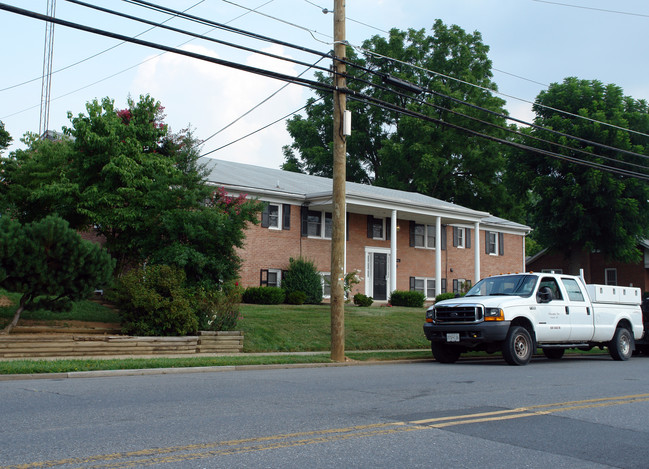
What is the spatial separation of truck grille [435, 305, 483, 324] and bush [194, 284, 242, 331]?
581cm

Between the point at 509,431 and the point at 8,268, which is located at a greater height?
the point at 8,268

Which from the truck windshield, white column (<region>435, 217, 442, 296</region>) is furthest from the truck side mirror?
white column (<region>435, 217, 442, 296</region>)

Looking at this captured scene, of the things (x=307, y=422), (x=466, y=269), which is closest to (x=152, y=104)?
(x=307, y=422)

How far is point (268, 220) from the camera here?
28.9m

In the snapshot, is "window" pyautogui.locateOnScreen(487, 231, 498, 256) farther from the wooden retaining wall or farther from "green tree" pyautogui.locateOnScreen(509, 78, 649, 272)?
the wooden retaining wall

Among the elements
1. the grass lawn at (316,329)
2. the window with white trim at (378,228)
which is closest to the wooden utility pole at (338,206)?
the grass lawn at (316,329)

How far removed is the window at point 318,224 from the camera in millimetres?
30516

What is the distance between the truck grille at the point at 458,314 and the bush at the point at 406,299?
14.7 meters

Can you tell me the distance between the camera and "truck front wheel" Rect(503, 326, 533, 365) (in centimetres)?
1453

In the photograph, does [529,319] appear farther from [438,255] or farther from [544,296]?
[438,255]

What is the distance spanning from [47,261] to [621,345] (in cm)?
1471

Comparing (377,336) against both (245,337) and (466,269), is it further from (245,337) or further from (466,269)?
(466,269)

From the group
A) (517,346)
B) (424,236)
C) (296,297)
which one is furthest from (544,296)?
(424,236)

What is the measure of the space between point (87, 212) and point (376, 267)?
1660 centimetres
